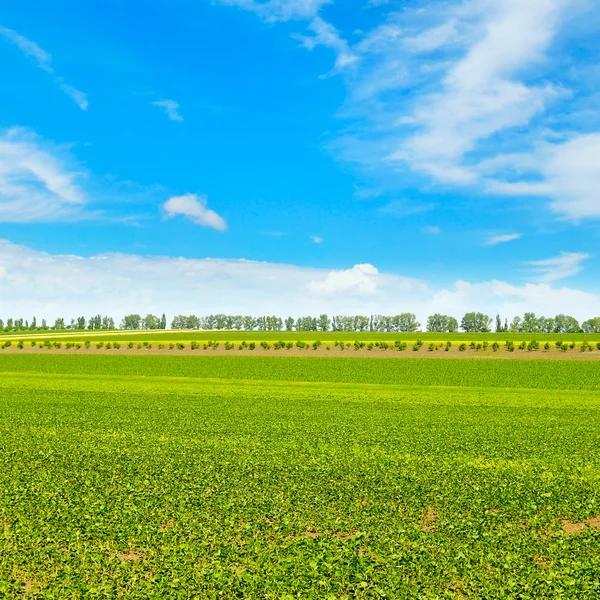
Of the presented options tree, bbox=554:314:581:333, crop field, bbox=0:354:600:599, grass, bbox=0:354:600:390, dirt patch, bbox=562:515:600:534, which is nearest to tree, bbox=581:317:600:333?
tree, bbox=554:314:581:333

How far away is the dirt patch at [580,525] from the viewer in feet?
39.9

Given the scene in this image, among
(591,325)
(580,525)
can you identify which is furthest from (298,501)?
(591,325)

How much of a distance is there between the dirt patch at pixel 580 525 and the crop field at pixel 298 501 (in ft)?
0.19

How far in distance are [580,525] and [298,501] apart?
23.5 feet

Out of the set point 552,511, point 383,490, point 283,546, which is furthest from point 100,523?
point 552,511

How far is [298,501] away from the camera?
13320 millimetres

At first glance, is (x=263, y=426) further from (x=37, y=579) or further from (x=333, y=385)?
(x=333, y=385)

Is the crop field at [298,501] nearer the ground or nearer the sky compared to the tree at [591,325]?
nearer the ground

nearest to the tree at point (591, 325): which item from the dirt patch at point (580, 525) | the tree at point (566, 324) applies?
the tree at point (566, 324)

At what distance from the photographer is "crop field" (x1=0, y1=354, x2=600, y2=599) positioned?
9.60 metres

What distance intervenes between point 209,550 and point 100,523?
310 centimetres

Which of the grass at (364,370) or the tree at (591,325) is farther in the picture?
the tree at (591,325)

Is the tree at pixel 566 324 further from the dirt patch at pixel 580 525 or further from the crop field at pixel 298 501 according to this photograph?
the dirt patch at pixel 580 525

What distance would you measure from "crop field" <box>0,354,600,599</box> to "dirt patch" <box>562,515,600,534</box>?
0.06 m
